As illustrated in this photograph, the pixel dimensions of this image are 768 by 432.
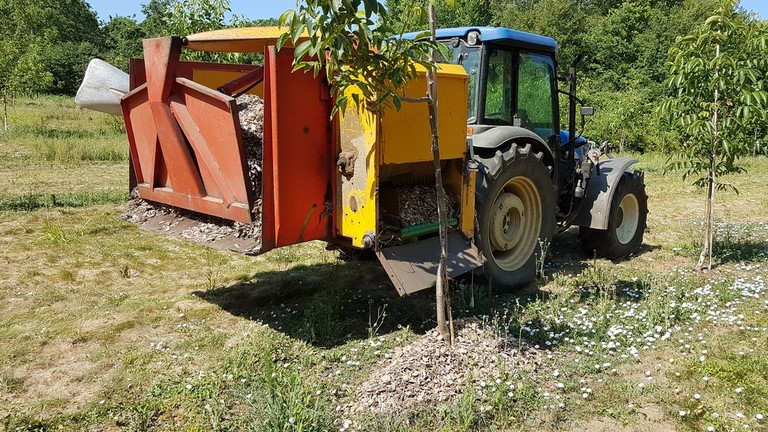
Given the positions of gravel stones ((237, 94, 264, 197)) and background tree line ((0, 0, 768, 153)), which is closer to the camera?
gravel stones ((237, 94, 264, 197))

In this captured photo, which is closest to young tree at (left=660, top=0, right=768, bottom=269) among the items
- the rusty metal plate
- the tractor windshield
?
Result: the tractor windshield

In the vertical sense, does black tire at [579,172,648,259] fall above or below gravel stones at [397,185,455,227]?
below

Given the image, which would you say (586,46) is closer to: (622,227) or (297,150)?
(622,227)

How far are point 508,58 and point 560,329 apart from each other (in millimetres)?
2551

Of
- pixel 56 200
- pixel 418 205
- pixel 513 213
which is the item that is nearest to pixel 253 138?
pixel 418 205

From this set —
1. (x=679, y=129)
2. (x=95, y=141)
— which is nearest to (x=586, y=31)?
(x=95, y=141)

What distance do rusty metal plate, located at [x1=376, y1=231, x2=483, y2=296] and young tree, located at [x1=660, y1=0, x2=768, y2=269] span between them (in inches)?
107

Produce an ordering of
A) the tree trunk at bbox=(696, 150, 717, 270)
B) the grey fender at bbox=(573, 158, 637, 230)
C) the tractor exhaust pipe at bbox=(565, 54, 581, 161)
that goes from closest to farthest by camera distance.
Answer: the tree trunk at bbox=(696, 150, 717, 270) → the tractor exhaust pipe at bbox=(565, 54, 581, 161) → the grey fender at bbox=(573, 158, 637, 230)

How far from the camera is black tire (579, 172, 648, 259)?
6.47 m

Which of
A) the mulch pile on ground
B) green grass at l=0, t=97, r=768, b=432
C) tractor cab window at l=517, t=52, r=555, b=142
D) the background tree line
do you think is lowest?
green grass at l=0, t=97, r=768, b=432

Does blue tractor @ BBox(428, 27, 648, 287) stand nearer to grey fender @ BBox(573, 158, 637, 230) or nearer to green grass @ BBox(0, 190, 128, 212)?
grey fender @ BBox(573, 158, 637, 230)

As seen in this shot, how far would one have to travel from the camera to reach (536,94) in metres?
5.86

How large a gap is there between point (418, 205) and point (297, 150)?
3.63 feet

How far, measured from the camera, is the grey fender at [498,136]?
4945 mm
